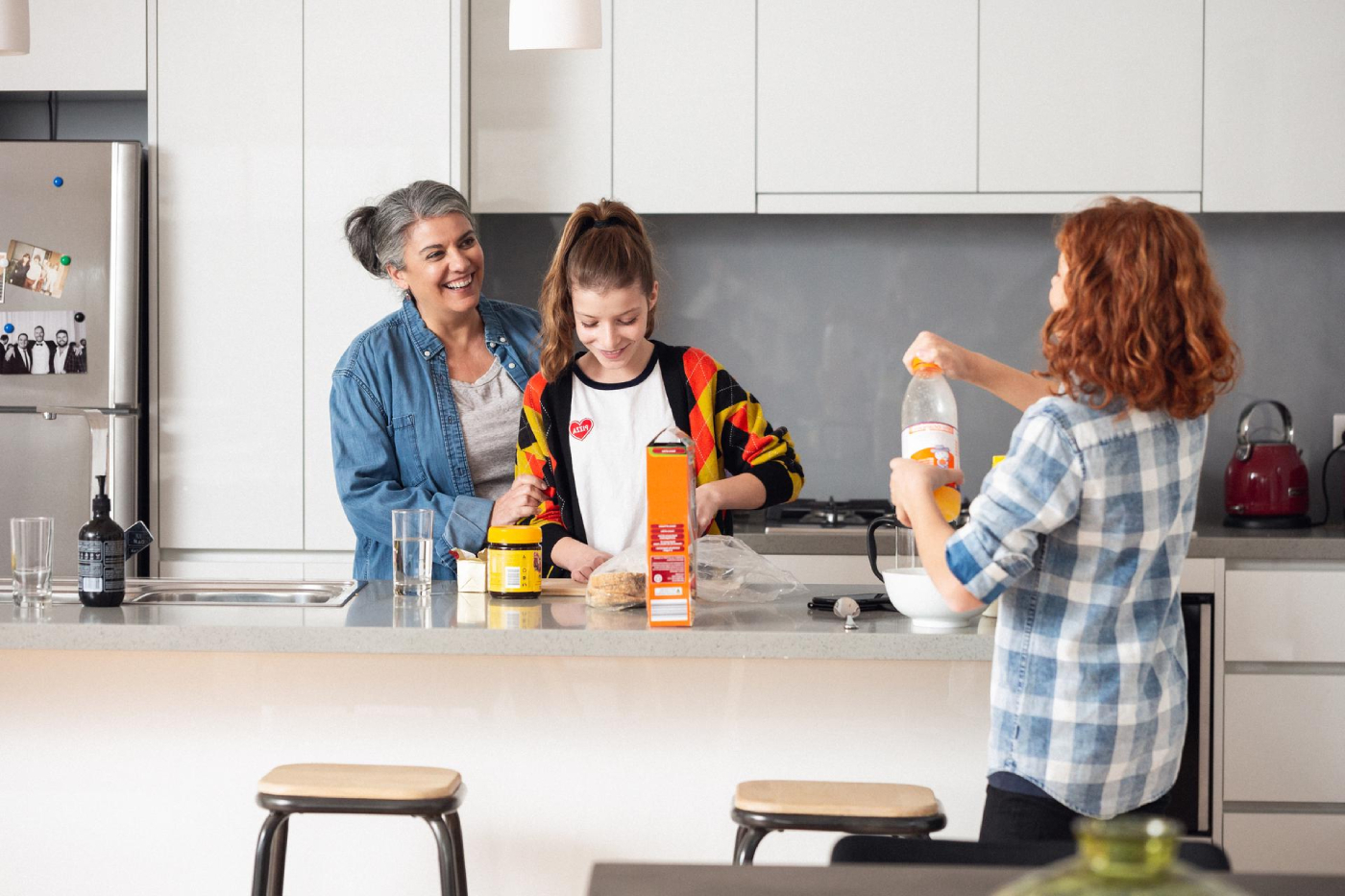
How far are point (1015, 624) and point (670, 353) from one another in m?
0.95

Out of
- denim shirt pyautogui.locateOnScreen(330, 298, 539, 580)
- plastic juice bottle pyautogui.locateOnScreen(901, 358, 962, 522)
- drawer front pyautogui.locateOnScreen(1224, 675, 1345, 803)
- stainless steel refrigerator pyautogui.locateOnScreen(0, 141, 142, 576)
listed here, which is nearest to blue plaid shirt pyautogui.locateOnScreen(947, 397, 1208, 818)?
plastic juice bottle pyautogui.locateOnScreen(901, 358, 962, 522)

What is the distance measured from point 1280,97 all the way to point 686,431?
6.31 feet

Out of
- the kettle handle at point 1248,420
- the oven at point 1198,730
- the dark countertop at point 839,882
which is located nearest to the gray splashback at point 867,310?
the kettle handle at point 1248,420

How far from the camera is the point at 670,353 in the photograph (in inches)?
85.1

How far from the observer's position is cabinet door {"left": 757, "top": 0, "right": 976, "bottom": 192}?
315 centimetres

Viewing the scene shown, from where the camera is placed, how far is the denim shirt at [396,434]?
7.45ft

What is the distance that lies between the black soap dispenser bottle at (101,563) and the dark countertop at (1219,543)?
4.32ft

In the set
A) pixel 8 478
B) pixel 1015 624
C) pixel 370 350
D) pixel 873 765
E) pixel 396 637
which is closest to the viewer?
pixel 1015 624

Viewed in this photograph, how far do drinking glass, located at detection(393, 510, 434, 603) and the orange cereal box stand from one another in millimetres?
415

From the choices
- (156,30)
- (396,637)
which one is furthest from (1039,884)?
(156,30)

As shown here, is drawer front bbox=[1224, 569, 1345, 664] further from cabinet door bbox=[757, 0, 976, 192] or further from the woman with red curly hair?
the woman with red curly hair

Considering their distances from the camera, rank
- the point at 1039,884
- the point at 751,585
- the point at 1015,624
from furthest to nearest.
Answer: the point at 751,585 < the point at 1015,624 < the point at 1039,884

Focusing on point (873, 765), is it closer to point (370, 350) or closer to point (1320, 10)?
point (370, 350)

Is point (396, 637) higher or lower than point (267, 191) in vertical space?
lower
